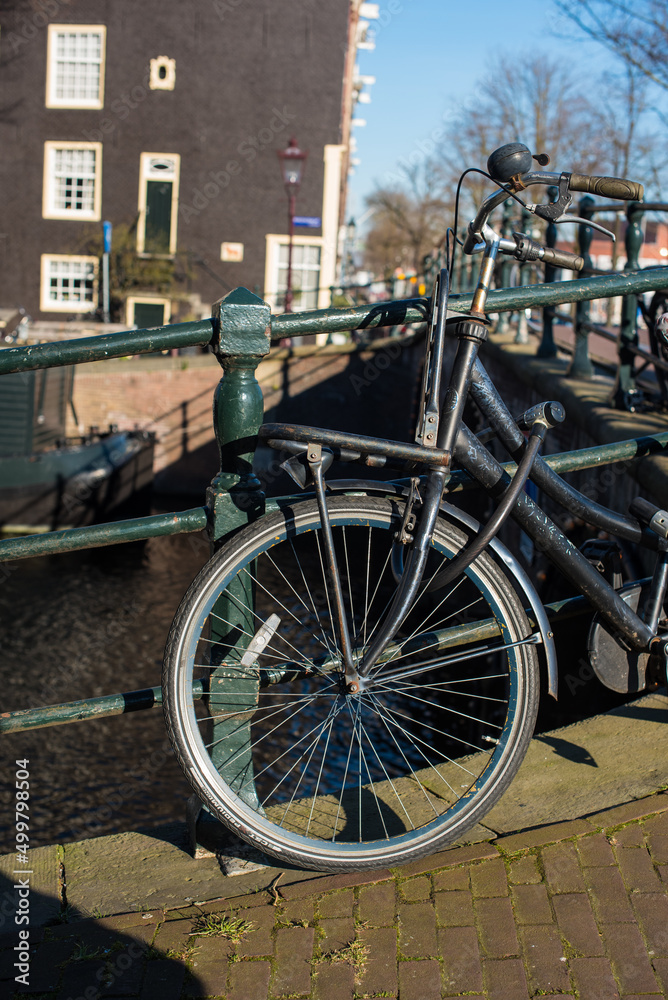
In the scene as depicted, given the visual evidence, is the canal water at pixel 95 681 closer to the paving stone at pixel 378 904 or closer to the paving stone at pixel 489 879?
the paving stone at pixel 489 879

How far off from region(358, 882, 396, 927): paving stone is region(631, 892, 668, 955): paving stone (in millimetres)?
478

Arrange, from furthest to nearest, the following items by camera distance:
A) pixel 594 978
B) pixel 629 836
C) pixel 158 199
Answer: pixel 158 199 → pixel 629 836 → pixel 594 978

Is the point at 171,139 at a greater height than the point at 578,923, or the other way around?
the point at 171,139

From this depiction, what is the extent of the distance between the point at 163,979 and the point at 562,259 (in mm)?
1652

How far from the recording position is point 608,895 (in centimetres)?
180

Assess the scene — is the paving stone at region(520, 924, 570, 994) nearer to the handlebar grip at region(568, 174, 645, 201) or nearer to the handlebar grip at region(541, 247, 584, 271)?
the handlebar grip at region(541, 247, 584, 271)

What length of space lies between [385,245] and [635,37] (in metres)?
29.1

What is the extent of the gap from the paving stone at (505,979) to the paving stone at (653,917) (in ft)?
0.62

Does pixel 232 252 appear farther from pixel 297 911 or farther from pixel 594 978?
pixel 594 978

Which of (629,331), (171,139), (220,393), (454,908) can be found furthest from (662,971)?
(171,139)

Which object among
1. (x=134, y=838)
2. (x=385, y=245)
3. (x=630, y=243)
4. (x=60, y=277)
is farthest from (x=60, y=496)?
(x=385, y=245)

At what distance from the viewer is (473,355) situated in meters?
1.91


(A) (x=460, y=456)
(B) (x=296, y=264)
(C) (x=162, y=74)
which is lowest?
(A) (x=460, y=456)

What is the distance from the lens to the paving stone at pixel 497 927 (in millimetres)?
1689
